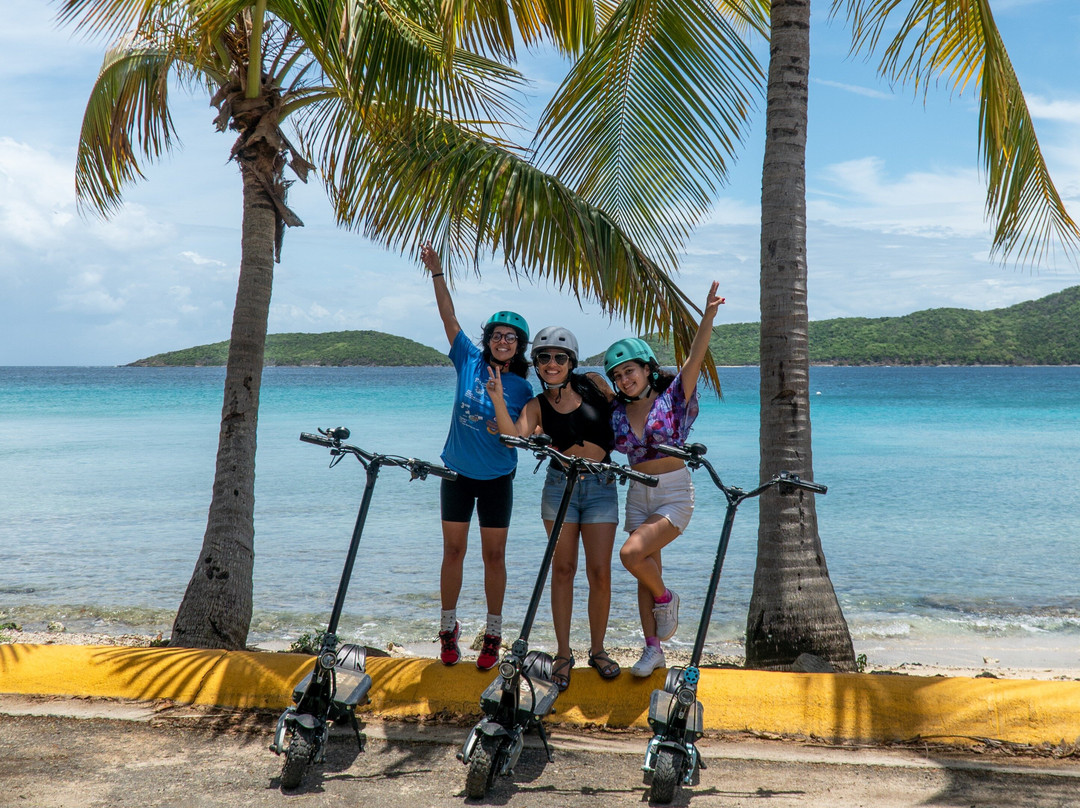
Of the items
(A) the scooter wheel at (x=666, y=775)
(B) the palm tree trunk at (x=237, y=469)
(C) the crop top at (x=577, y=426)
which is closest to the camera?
(A) the scooter wheel at (x=666, y=775)

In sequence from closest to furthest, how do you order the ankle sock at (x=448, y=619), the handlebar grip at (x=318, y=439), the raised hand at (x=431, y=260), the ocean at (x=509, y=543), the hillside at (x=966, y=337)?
1. the handlebar grip at (x=318, y=439)
2. the ankle sock at (x=448, y=619)
3. the raised hand at (x=431, y=260)
4. the ocean at (x=509, y=543)
5. the hillside at (x=966, y=337)

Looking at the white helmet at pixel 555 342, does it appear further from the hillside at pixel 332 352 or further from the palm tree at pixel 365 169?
the hillside at pixel 332 352

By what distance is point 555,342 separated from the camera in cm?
448

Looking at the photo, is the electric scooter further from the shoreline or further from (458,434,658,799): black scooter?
the shoreline

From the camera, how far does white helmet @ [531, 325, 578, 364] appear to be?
4.48 m

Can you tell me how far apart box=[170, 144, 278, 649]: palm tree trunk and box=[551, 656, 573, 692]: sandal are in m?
2.94

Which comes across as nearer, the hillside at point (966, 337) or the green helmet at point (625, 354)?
the green helmet at point (625, 354)

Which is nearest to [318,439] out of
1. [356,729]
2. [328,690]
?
[328,690]

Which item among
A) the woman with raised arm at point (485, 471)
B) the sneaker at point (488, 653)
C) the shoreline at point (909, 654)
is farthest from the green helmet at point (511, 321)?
the shoreline at point (909, 654)

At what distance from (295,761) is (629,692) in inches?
69.8

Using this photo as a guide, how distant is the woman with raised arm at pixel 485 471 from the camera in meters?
4.73

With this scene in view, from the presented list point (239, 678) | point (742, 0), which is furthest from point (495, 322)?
point (742, 0)

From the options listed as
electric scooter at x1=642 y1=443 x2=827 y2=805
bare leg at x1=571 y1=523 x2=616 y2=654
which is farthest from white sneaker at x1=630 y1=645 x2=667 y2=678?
electric scooter at x1=642 y1=443 x2=827 y2=805

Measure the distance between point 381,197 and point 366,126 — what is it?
0.52 m
